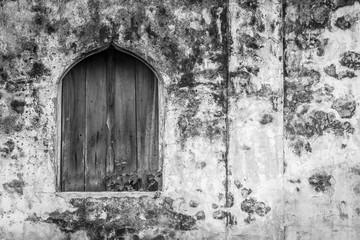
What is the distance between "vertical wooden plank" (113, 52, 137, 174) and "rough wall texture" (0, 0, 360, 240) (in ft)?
1.03

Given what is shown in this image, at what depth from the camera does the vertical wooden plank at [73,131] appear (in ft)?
22.6

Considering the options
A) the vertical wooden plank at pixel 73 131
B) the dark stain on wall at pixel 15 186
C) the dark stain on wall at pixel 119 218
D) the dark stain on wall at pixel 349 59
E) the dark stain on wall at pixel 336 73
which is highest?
the dark stain on wall at pixel 349 59

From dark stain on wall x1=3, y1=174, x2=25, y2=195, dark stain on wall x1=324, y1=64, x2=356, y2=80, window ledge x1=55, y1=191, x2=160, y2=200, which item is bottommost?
window ledge x1=55, y1=191, x2=160, y2=200

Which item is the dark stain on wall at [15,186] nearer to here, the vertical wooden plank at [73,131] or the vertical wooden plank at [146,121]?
the vertical wooden plank at [73,131]

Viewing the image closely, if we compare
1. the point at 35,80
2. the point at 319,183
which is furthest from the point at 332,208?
the point at 35,80

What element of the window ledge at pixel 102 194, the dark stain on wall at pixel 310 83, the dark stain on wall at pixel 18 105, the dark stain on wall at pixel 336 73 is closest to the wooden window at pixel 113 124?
the window ledge at pixel 102 194

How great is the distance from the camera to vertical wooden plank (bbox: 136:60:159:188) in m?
6.93

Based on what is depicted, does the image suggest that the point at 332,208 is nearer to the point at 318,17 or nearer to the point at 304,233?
the point at 304,233

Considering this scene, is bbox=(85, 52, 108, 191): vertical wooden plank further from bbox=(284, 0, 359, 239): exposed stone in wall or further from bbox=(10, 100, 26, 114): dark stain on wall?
bbox=(284, 0, 359, 239): exposed stone in wall

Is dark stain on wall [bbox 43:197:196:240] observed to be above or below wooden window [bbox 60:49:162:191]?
below

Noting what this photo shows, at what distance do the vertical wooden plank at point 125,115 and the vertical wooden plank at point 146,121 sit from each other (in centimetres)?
5

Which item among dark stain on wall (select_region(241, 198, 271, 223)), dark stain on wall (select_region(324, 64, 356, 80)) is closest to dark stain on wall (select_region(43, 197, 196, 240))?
dark stain on wall (select_region(241, 198, 271, 223))

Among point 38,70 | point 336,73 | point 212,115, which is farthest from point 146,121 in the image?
point 336,73

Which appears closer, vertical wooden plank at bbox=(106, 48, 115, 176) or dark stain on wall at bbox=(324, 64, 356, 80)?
dark stain on wall at bbox=(324, 64, 356, 80)
